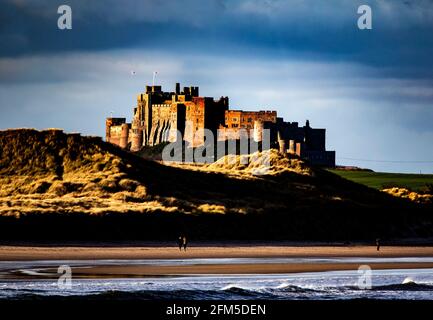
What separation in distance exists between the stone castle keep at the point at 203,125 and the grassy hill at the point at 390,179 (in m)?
8.92

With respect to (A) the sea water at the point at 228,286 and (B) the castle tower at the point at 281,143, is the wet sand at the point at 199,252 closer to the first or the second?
(A) the sea water at the point at 228,286

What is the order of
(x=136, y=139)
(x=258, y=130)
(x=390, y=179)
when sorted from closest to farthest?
(x=390, y=179)
(x=258, y=130)
(x=136, y=139)

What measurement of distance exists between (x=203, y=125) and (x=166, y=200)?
7579cm

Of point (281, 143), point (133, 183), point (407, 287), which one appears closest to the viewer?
point (407, 287)

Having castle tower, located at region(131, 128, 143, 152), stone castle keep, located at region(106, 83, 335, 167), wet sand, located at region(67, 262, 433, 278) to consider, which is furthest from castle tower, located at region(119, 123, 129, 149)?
wet sand, located at region(67, 262, 433, 278)

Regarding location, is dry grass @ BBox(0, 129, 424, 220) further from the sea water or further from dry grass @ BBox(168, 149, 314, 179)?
the sea water

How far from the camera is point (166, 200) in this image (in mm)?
71375

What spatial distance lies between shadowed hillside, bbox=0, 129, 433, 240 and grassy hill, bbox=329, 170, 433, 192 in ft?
88.9

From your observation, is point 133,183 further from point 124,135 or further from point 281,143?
point 124,135

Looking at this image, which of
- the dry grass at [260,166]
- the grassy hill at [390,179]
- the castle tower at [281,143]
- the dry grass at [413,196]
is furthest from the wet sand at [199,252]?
the castle tower at [281,143]

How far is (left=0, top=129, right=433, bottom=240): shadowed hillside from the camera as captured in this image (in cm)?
6494

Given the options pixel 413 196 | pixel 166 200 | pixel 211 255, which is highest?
pixel 413 196

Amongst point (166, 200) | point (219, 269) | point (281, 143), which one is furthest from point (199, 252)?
point (281, 143)
